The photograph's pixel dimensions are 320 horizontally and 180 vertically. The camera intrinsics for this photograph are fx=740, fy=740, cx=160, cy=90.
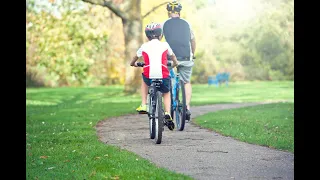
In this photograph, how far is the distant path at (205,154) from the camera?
7320 mm

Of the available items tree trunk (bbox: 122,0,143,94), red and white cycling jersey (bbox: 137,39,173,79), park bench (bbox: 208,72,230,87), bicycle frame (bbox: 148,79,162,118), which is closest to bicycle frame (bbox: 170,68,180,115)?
bicycle frame (bbox: 148,79,162,118)

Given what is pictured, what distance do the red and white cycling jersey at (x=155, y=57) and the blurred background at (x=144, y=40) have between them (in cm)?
1873

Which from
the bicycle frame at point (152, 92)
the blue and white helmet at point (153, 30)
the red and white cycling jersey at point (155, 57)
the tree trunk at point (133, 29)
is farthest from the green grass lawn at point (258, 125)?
the tree trunk at point (133, 29)

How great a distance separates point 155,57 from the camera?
9.77 metres

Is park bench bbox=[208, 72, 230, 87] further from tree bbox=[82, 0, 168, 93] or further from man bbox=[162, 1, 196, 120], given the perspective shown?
man bbox=[162, 1, 196, 120]

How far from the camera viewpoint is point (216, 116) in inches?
583

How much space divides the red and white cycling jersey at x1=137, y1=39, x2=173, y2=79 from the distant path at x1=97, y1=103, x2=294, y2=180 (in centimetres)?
95

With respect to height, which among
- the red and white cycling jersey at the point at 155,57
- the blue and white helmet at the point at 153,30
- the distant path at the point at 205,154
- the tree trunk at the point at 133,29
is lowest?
the distant path at the point at 205,154

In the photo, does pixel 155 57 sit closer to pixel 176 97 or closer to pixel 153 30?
pixel 153 30

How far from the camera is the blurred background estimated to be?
30734 mm

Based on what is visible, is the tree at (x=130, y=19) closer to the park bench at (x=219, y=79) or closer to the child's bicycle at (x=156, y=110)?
the park bench at (x=219, y=79)
